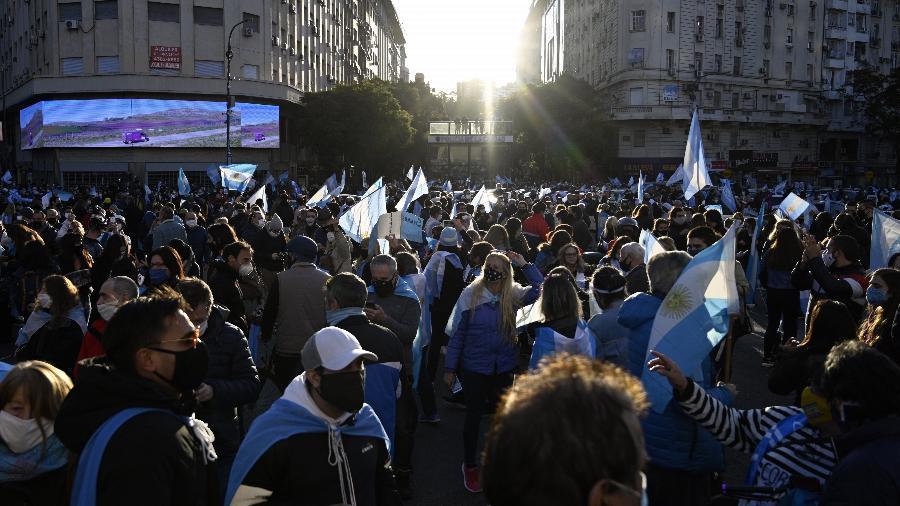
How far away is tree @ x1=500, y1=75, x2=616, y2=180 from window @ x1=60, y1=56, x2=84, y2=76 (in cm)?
3137

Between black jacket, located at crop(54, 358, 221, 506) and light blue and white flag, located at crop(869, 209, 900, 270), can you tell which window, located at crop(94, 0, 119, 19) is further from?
black jacket, located at crop(54, 358, 221, 506)

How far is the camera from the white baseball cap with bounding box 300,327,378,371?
338cm

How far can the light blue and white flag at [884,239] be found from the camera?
26.3 ft

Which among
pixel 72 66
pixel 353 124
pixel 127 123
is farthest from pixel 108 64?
pixel 353 124

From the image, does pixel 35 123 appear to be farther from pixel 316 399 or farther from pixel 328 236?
pixel 316 399

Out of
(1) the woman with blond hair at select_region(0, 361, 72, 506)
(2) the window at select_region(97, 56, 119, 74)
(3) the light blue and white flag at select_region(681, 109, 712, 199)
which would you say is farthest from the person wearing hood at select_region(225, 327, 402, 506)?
(2) the window at select_region(97, 56, 119, 74)

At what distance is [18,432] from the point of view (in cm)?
355

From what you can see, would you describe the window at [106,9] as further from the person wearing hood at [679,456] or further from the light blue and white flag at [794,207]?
the person wearing hood at [679,456]

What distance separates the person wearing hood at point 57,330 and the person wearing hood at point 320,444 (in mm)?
2690

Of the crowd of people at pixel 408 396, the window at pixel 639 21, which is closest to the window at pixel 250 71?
the window at pixel 639 21

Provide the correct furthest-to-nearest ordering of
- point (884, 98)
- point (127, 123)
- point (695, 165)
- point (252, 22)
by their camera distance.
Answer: point (884, 98) → point (252, 22) → point (127, 123) → point (695, 165)

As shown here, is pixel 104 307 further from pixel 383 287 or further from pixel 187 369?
pixel 187 369

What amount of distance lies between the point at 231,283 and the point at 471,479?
249cm

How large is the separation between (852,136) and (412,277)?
7620 cm
